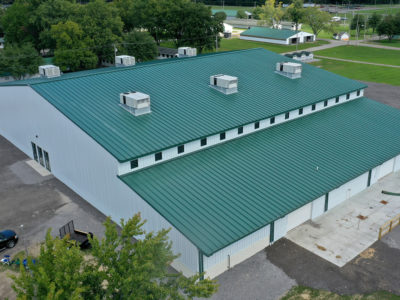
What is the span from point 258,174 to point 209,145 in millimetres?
5314

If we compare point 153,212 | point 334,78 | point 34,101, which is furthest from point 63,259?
point 334,78

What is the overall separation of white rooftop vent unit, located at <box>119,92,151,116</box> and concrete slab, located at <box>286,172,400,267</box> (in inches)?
645

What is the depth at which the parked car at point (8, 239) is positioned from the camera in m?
28.2

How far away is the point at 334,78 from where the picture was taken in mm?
48719

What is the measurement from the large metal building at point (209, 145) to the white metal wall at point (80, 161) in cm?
13

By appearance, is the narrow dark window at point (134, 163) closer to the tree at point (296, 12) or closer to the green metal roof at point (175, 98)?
the green metal roof at point (175, 98)

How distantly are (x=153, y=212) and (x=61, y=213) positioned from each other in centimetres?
1127

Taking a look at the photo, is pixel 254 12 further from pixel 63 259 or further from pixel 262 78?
pixel 63 259

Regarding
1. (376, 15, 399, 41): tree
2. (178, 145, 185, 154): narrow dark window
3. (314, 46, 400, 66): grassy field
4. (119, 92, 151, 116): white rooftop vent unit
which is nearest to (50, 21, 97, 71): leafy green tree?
(119, 92, 151, 116): white rooftop vent unit

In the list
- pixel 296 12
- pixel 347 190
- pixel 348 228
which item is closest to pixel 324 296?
pixel 348 228

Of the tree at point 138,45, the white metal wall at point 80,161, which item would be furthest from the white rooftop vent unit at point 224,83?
the tree at point 138,45

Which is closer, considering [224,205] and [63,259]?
[63,259]

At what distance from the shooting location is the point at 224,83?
127 feet

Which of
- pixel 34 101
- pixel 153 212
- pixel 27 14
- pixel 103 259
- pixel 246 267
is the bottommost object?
pixel 246 267
